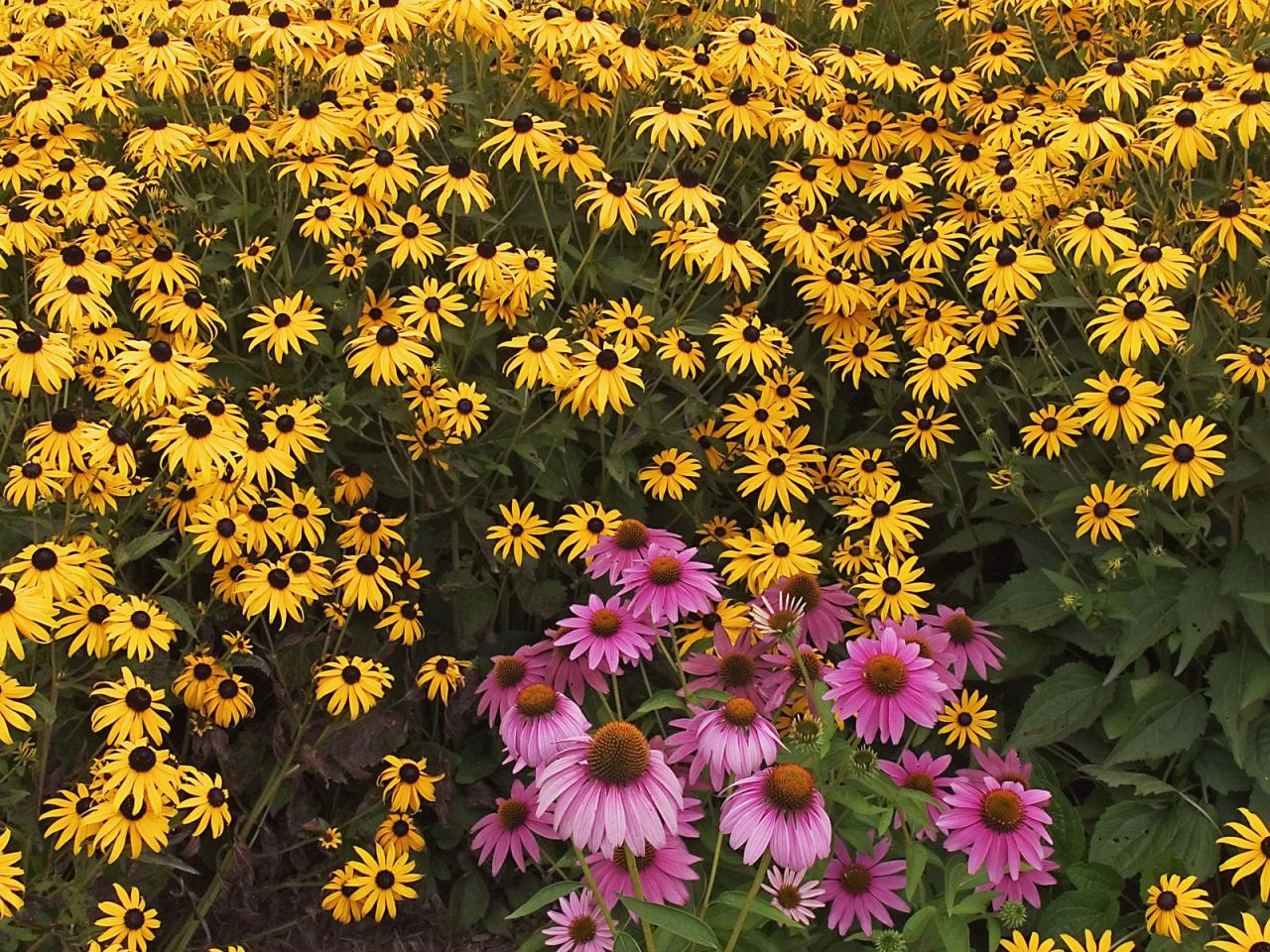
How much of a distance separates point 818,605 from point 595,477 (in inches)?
51.3

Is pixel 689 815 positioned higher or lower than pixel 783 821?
lower

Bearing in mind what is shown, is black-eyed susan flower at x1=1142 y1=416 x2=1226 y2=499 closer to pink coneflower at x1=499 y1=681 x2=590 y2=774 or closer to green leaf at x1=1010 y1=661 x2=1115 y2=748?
green leaf at x1=1010 y1=661 x2=1115 y2=748

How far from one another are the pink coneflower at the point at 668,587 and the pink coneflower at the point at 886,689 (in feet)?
1.06

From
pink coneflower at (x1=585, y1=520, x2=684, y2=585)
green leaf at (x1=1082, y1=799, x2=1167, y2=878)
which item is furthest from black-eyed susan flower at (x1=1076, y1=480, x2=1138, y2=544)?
pink coneflower at (x1=585, y1=520, x2=684, y2=585)

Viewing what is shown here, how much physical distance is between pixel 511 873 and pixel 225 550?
1.19m

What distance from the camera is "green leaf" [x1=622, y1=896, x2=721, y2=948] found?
2.01m

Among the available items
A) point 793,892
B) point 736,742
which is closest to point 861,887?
point 793,892

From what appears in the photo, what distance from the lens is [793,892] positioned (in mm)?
2414

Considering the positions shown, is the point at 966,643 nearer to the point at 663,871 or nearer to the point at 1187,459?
the point at 1187,459

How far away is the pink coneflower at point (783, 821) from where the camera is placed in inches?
77.0

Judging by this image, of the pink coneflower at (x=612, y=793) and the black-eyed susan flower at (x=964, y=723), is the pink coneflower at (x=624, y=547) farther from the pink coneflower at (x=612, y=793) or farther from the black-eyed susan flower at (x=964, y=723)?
the black-eyed susan flower at (x=964, y=723)

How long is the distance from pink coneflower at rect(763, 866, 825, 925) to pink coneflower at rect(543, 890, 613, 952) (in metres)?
0.34

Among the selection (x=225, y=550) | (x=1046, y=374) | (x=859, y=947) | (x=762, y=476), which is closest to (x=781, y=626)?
(x=859, y=947)

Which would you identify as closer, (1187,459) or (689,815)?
(689,815)
